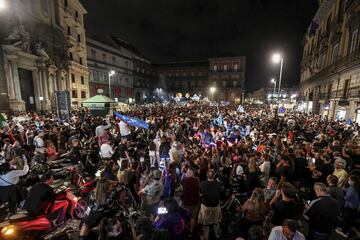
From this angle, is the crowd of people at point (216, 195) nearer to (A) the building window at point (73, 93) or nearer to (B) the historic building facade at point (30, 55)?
(B) the historic building facade at point (30, 55)

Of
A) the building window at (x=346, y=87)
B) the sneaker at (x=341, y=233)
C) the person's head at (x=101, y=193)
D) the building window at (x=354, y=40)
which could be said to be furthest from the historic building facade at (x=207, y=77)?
the person's head at (x=101, y=193)

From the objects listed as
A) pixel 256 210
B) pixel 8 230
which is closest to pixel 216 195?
pixel 256 210

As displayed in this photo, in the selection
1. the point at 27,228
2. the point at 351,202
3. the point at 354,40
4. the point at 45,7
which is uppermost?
the point at 45,7

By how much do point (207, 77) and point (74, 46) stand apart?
1986 inches

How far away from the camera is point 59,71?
27.0 metres

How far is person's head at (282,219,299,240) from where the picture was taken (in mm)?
2752

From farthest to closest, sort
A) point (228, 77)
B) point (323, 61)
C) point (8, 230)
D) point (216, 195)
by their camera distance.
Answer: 1. point (228, 77)
2. point (323, 61)
3. point (216, 195)
4. point (8, 230)

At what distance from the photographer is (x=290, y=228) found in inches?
109

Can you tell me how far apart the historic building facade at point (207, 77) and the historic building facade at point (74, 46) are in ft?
138

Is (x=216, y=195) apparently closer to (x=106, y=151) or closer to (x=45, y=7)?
(x=106, y=151)

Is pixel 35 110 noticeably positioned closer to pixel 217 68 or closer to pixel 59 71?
pixel 59 71

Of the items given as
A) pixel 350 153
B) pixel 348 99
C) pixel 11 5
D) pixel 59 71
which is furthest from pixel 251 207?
pixel 59 71

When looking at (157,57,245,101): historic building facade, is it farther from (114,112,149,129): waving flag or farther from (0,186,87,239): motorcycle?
(0,186,87,239): motorcycle

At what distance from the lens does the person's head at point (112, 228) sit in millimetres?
3232
